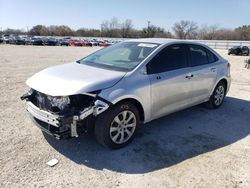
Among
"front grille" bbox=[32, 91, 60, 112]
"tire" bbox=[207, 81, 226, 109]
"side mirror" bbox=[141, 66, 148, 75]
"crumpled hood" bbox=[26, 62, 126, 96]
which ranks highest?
"side mirror" bbox=[141, 66, 148, 75]

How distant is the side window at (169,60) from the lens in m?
4.31

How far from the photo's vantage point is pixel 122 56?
4672 mm

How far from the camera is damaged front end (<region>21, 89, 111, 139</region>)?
3.39 m

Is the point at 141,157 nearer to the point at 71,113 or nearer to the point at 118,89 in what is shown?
the point at 118,89

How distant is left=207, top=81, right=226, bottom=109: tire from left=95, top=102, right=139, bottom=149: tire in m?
2.63

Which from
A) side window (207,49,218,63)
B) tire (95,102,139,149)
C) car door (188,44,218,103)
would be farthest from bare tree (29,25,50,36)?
tire (95,102,139,149)

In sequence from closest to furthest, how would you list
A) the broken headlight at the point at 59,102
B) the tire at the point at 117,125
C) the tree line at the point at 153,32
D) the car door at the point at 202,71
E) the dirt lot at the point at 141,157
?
the dirt lot at the point at 141,157 → the broken headlight at the point at 59,102 → the tire at the point at 117,125 → the car door at the point at 202,71 → the tree line at the point at 153,32

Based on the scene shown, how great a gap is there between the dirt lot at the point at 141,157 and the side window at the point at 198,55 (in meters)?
1.23

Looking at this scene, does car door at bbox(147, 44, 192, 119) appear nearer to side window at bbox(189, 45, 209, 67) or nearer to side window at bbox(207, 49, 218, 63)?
side window at bbox(189, 45, 209, 67)

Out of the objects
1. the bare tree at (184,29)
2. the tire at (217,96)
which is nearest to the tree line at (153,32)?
the bare tree at (184,29)

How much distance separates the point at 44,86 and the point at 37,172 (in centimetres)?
118

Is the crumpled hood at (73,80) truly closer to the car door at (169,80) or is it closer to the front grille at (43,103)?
the front grille at (43,103)

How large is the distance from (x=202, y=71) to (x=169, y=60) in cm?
106

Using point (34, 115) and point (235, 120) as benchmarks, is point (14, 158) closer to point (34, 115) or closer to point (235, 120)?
point (34, 115)
